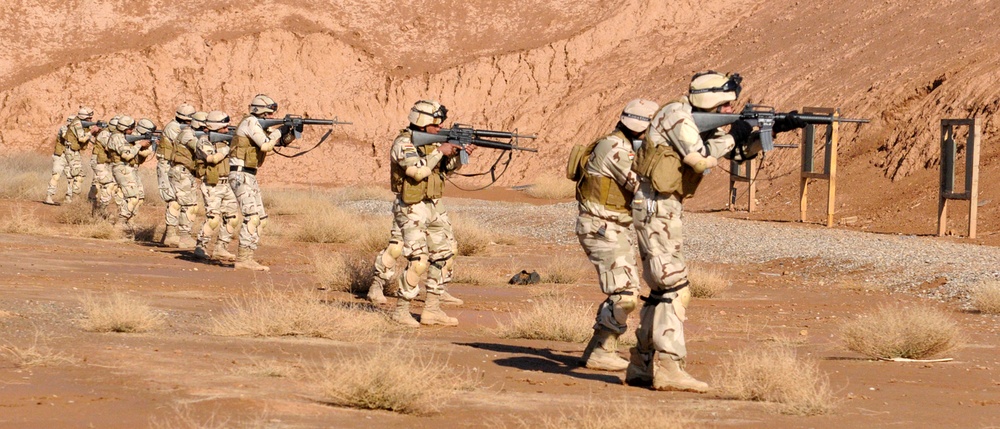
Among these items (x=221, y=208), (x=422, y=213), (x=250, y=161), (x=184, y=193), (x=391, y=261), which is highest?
(x=250, y=161)

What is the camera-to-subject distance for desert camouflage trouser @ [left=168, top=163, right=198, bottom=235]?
70.6 ft

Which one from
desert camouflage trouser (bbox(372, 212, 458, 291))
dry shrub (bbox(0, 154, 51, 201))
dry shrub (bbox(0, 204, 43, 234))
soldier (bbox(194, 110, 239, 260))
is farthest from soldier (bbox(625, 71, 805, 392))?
dry shrub (bbox(0, 154, 51, 201))

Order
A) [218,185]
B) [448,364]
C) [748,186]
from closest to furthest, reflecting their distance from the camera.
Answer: [448,364]
[218,185]
[748,186]

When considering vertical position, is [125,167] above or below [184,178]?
above

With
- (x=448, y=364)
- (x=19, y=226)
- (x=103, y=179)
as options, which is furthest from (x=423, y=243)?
(x=103, y=179)

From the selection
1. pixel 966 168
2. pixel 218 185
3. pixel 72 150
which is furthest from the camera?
pixel 72 150

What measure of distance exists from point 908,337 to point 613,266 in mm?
2832

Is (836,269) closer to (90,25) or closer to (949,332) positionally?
(949,332)

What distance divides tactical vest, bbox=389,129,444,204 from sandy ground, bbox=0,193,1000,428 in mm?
1261

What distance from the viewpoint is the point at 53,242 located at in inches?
890

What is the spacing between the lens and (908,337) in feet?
35.6

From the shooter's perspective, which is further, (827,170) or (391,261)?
(827,170)

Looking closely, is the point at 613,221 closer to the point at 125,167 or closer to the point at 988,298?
the point at 988,298

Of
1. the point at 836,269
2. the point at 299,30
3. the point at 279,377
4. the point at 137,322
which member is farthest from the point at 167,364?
the point at 299,30
